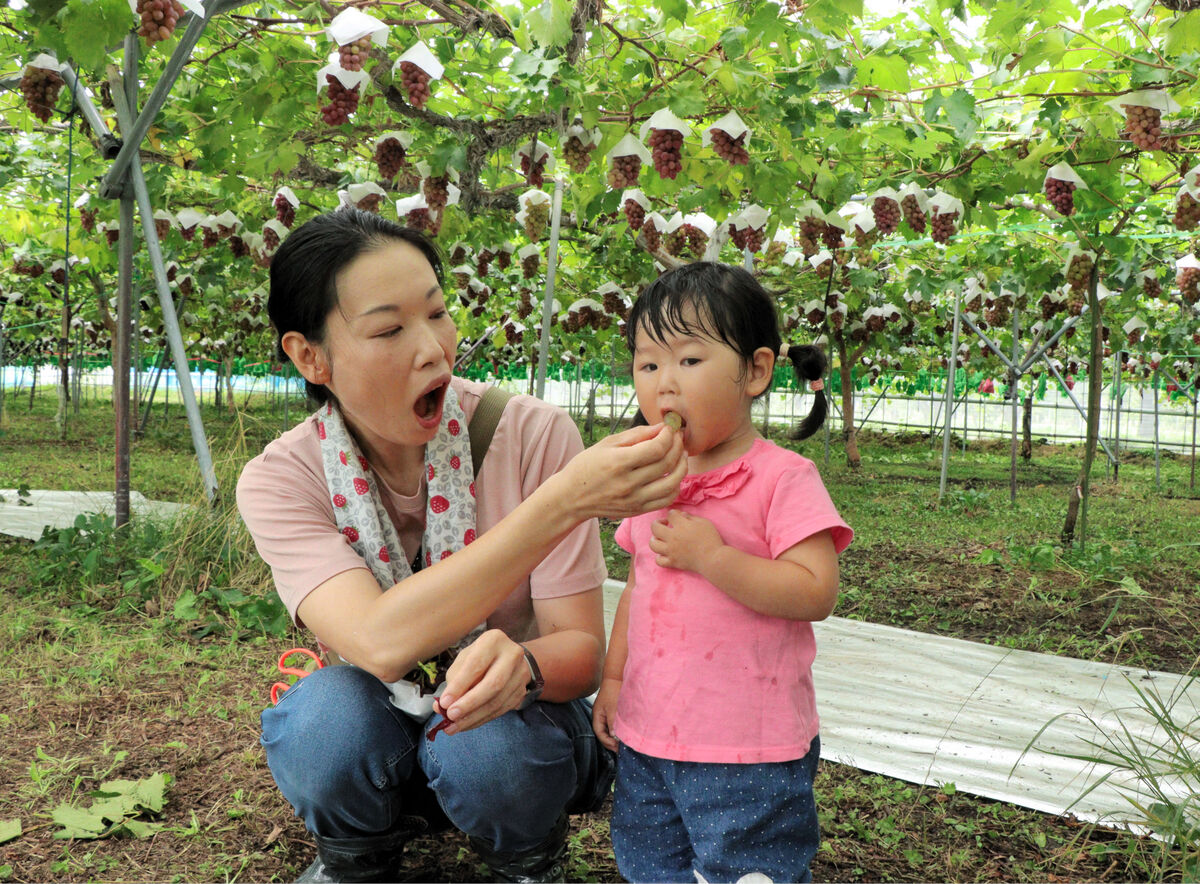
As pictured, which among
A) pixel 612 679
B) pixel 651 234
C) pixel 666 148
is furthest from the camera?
pixel 651 234

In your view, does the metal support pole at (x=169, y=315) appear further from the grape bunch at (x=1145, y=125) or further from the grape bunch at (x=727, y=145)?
the grape bunch at (x=1145, y=125)

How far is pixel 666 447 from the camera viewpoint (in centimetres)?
126

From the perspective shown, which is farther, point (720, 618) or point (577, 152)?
point (577, 152)

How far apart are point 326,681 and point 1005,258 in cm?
599

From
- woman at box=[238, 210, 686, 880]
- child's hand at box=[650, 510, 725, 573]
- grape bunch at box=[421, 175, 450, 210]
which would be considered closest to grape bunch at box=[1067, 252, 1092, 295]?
grape bunch at box=[421, 175, 450, 210]

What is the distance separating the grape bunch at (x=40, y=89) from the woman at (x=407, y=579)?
280 centimetres

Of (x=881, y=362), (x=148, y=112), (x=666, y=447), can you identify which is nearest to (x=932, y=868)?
(x=666, y=447)

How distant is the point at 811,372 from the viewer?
68.4 inches

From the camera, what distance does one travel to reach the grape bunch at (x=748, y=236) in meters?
4.54

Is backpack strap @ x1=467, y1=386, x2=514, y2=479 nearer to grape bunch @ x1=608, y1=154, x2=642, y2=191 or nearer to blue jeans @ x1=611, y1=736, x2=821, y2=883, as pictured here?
blue jeans @ x1=611, y1=736, x2=821, y2=883

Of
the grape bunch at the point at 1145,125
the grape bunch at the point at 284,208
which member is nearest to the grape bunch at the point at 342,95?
the grape bunch at the point at 284,208

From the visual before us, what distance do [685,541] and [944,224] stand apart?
3499 millimetres

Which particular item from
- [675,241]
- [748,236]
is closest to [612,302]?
[675,241]

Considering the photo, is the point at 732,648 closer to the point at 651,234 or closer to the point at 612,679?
the point at 612,679
